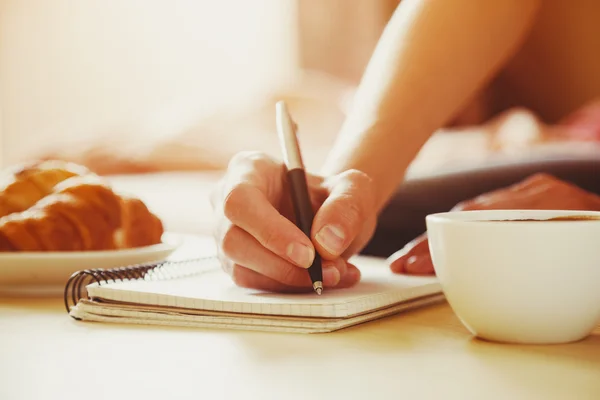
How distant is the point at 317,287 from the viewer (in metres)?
0.50

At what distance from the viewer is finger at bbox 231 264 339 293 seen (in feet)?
1.72

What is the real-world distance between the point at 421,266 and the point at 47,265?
0.35 metres

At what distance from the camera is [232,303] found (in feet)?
1.61

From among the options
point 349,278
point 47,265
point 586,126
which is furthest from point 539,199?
point 586,126

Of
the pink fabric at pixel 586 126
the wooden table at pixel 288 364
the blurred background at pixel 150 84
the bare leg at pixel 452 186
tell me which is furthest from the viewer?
the pink fabric at pixel 586 126

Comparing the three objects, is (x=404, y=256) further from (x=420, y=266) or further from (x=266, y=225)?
(x=266, y=225)

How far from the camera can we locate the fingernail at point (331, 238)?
20.2 inches

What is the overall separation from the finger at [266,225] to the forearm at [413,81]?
0.61ft

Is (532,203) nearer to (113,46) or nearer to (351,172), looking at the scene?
(351,172)

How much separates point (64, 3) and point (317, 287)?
2.14 metres

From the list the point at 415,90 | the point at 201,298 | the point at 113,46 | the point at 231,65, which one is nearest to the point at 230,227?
the point at 201,298

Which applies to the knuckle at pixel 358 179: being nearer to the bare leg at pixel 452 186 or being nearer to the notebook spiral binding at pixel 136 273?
the notebook spiral binding at pixel 136 273

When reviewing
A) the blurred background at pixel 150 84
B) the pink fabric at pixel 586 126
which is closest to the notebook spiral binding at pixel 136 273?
the blurred background at pixel 150 84

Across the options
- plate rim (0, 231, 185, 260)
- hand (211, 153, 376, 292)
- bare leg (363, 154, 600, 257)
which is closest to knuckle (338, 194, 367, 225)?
hand (211, 153, 376, 292)
